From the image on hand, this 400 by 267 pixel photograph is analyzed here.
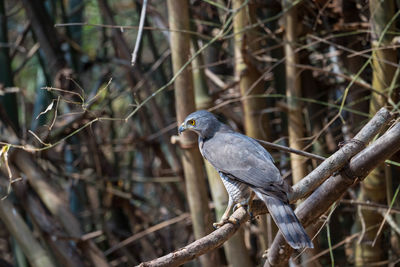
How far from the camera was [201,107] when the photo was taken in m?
3.29

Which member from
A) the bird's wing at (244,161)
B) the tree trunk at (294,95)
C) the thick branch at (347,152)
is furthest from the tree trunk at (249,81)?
the thick branch at (347,152)

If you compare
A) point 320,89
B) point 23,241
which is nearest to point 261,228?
point 320,89

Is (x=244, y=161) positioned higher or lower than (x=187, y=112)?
lower

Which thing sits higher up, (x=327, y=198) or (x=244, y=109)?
(x=244, y=109)

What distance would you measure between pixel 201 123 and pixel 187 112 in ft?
0.71

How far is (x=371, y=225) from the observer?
3.22m

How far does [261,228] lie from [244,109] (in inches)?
29.4

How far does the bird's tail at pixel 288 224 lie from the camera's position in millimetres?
1922

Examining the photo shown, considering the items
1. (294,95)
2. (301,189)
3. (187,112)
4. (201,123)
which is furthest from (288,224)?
(294,95)

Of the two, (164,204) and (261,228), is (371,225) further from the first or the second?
(164,204)

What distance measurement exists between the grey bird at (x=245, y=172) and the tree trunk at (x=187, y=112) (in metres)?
0.19

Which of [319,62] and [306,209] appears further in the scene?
[319,62]

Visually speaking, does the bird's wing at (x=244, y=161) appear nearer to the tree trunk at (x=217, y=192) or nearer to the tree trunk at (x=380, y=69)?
the tree trunk at (x=217, y=192)

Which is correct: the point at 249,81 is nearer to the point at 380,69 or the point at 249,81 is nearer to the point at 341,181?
the point at 380,69
